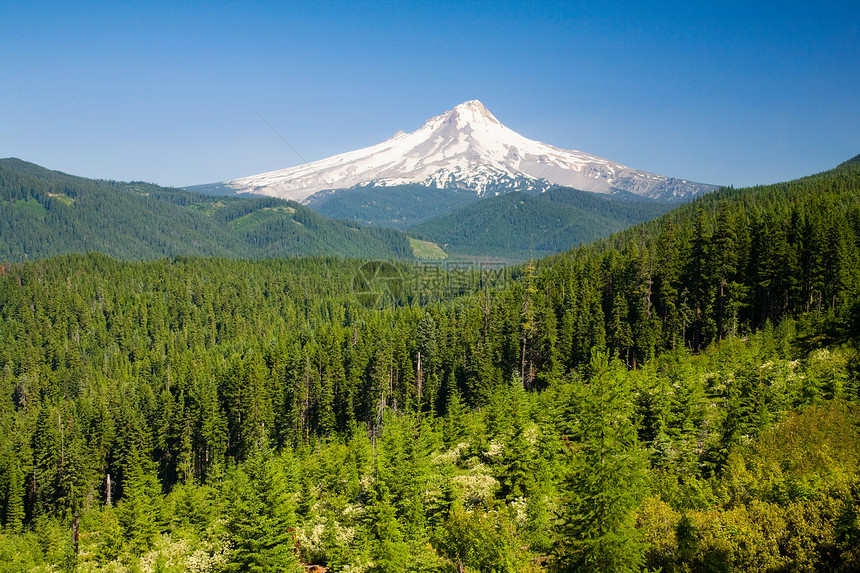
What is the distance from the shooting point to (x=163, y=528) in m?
48.0

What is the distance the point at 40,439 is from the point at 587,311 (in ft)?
244

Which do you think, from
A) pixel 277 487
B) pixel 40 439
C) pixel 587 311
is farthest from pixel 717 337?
pixel 40 439

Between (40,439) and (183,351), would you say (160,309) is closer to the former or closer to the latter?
(183,351)

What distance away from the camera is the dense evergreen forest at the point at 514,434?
19.8m

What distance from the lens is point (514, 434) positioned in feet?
109

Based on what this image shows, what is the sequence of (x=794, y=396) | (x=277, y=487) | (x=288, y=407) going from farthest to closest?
(x=288, y=407) < (x=794, y=396) < (x=277, y=487)

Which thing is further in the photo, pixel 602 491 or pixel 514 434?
pixel 514 434

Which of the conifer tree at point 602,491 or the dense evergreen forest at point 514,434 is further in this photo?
the dense evergreen forest at point 514,434

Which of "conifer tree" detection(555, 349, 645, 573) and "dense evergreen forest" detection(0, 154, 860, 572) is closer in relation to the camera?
"conifer tree" detection(555, 349, 645, 573)

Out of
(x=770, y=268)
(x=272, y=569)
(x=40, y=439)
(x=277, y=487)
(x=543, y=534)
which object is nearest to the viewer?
(x=543, y=534)

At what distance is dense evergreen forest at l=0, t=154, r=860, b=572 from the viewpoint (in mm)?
19766

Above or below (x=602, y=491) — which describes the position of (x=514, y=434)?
below

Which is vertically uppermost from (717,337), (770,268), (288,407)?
(770,268)

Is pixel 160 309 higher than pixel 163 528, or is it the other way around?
pixel 160 309
